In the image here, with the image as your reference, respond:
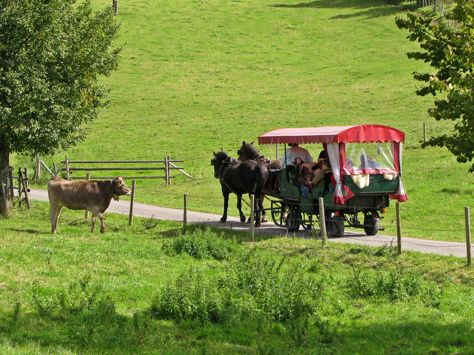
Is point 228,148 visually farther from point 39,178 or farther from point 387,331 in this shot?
point 387,331

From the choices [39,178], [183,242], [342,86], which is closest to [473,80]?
[183,242]

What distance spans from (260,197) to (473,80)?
45.0 ft

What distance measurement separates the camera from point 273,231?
25.3 metres

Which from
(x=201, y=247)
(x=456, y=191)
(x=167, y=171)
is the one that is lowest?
(x=201, y=247)

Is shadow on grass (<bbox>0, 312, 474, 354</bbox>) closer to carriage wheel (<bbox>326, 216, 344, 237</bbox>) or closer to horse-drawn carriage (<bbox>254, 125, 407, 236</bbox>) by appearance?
horse-drawn carriage (<bbox>254, 125, 407, 236</bbox>)

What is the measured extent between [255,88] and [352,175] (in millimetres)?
44799

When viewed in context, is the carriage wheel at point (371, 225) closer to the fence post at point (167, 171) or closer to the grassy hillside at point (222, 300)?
the grassy hillside at point (222, 300)

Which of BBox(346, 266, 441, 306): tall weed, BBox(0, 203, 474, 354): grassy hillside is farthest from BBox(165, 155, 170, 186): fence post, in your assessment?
BBox(346, 266, 441, 306): tall weed

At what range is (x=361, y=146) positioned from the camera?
78.0 ft

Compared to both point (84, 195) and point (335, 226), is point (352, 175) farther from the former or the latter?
point (84, 195)

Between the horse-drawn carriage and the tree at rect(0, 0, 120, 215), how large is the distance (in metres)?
8.34

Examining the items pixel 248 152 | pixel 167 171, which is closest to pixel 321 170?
pixel 248 152

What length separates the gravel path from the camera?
21672 millimetres

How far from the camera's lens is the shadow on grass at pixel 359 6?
3561 inches
